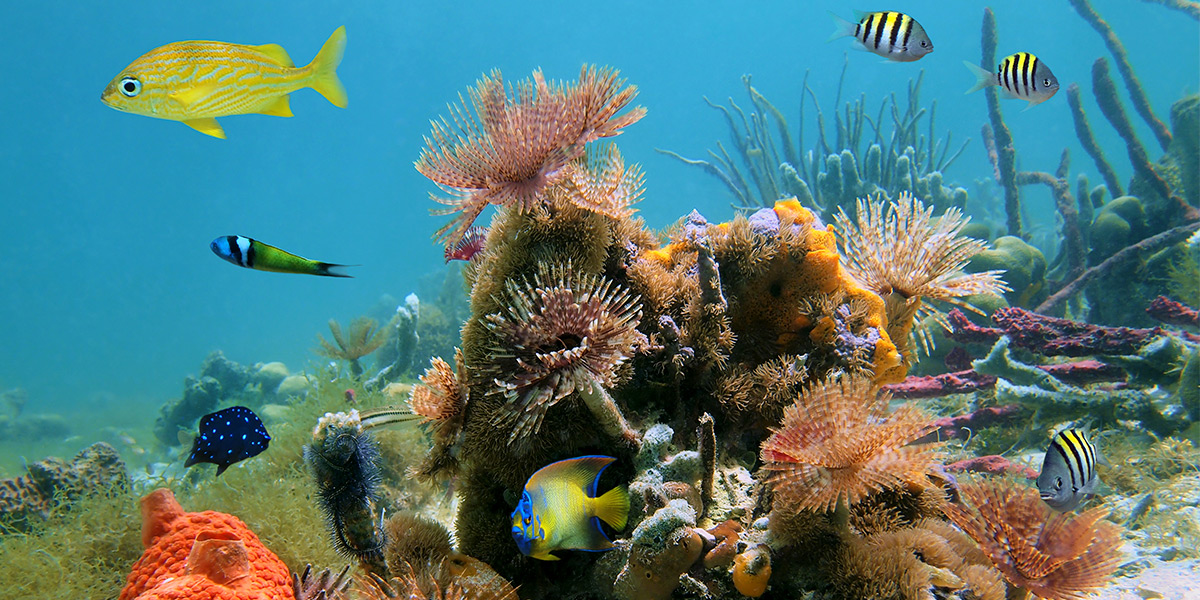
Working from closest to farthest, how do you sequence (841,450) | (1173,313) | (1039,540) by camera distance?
(841,450)
(1039,540)
(1173,313)

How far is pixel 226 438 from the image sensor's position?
3309mm

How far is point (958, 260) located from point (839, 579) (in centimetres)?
225

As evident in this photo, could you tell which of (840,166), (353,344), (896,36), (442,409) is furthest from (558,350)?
(840,166)

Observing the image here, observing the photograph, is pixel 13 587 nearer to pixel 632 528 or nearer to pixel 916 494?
pixel 632 528

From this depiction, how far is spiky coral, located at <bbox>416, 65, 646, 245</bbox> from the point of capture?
237cm

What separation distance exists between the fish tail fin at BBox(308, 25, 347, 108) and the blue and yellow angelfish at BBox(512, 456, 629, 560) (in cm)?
220

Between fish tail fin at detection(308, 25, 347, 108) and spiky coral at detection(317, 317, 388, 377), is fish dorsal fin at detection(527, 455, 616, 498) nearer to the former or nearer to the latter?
fish tail fin at detection(308, 25, 347, 108)

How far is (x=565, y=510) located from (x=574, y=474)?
15 centimetres

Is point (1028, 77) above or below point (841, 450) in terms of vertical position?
above

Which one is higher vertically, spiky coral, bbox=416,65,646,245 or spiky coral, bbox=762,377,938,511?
spiky coral, bbox=416,65,646,245

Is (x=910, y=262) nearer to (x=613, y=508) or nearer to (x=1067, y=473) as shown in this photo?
(x=1067, y=473)

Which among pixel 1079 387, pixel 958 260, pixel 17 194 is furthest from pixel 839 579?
pixel 17 194

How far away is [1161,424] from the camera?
16.0ft

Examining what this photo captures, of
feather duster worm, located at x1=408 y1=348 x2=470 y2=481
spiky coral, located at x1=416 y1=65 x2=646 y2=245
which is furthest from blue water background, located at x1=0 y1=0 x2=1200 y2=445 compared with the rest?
spiky coral, located at x1=416 y1=65 x2=646 y2=245
